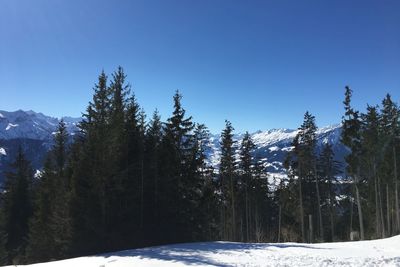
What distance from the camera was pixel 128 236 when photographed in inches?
1007

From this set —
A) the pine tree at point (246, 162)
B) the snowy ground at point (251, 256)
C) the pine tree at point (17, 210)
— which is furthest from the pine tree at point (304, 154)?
the pine tree at point (17, 210)

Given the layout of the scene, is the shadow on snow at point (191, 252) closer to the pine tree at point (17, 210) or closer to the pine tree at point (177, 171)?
the pine tree at point (177, 171)

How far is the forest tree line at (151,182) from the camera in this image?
2447 cm

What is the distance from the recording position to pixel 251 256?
15344 mm

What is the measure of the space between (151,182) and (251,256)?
1416 centimetres

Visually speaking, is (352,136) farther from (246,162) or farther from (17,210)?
(17,210)

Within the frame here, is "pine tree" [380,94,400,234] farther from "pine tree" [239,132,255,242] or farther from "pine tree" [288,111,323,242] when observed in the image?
"pine tree" [239,132,255,242]

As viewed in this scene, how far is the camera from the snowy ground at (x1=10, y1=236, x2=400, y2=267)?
45.8ft

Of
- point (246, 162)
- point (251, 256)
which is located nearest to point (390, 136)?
point (246, 162)

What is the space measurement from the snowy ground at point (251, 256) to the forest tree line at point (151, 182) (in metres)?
8.14

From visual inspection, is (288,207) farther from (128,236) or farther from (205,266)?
(205,266)

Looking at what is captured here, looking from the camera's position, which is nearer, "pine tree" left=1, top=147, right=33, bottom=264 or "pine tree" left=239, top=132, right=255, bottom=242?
"pine tree" left=1, top=147, right=33, bottom=264

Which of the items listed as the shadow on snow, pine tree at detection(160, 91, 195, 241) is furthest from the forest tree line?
the shadow on snow

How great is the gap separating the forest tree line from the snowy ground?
26.7 feet
